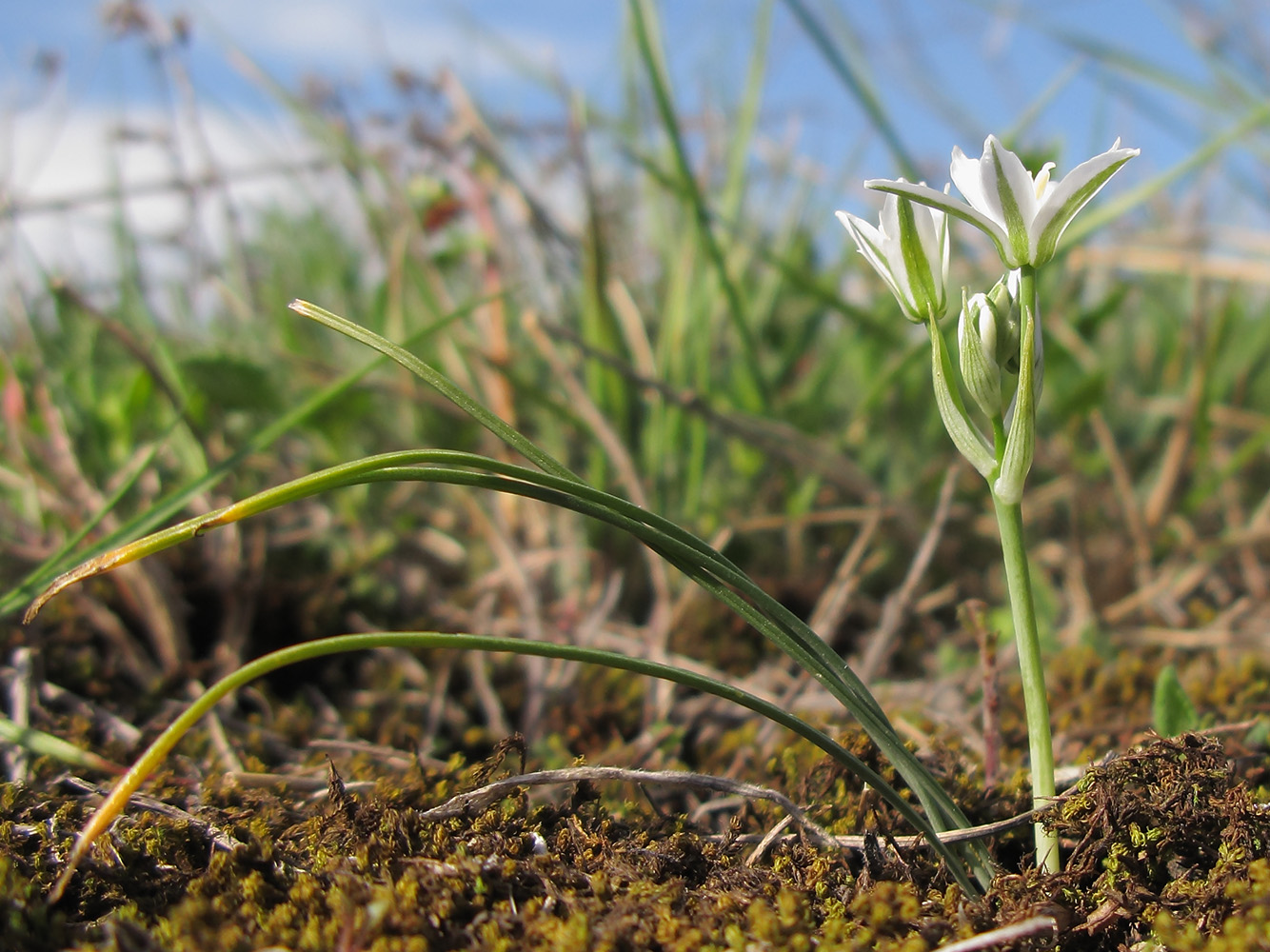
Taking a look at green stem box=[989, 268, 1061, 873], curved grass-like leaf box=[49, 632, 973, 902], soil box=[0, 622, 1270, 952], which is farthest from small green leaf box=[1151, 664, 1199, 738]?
curved grass-like leaf box=[49, 632, 973, 902]

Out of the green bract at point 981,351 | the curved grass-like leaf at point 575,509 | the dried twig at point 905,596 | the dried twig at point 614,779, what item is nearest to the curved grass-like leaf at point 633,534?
the curved grass-like leaf at point 575,509

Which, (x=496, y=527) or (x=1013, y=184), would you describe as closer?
(x=1013, y=184)

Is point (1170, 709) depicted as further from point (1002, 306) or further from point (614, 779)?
point (614, 779)

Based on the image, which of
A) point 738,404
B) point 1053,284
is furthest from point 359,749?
point 1053,284

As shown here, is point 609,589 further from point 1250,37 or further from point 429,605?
point 1250,37

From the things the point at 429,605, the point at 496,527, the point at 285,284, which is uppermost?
the point at 285,284

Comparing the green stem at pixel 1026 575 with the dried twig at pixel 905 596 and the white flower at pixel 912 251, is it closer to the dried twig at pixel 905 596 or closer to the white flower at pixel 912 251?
the white flower at pixel 912 251

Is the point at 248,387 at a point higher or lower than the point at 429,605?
higher

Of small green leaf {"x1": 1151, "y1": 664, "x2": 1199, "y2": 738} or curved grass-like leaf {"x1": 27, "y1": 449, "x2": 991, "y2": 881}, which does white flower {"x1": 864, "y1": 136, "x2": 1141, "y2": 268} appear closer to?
curved grass-like leaf {"x1": 27, "y1": 449, "x2": 991, "y2": 881}
